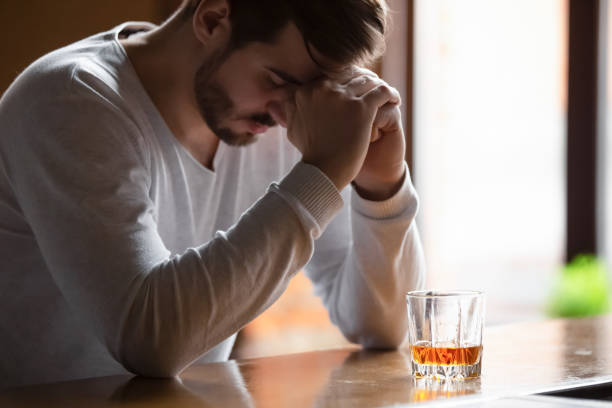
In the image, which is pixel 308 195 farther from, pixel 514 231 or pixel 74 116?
pixel 514 231

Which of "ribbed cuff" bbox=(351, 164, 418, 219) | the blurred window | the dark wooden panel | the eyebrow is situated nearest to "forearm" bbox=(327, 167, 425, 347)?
"ribbed cuff" bbox=(351, 164, 418, 219)

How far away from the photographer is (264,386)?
83cm

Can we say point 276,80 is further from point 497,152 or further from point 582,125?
point 582,125

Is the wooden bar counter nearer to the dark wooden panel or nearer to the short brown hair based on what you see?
the short brown hair

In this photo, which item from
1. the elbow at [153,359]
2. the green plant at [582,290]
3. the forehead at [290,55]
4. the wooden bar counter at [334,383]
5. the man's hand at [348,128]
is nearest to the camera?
the wooden bar counter at [334,383]

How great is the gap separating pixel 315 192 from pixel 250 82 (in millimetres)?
282

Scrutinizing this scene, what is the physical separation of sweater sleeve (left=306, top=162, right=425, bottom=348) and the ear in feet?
1.04

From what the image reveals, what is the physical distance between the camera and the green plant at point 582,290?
4102 mm

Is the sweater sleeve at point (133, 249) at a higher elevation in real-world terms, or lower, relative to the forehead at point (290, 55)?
lower

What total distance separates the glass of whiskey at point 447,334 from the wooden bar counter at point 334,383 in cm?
2

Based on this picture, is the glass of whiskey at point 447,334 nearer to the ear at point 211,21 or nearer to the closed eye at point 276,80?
the closed eye at point 276,80

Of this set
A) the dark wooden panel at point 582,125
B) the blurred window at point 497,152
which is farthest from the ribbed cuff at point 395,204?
the dark wooden panel at point 582,125

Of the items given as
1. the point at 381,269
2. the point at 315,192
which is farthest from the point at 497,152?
the point at 315,192

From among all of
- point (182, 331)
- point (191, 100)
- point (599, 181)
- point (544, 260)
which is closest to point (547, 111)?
point (599, 181)
